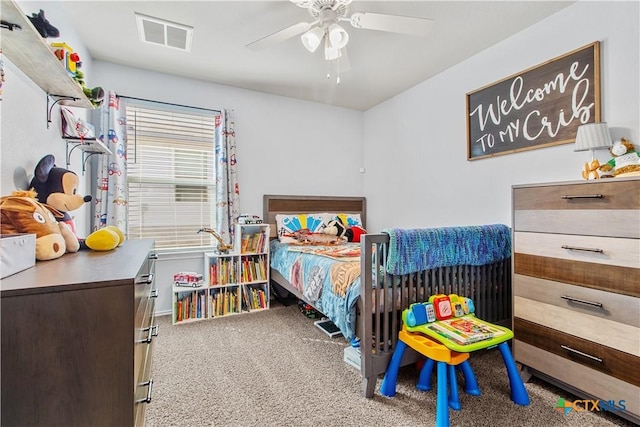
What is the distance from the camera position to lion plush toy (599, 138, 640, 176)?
1.66m

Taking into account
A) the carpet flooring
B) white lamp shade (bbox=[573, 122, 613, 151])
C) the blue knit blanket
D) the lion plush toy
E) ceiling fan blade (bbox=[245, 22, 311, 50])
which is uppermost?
ceiling fan blade (bbox=[245, 22, 311, 50])

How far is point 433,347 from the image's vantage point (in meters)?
1.50

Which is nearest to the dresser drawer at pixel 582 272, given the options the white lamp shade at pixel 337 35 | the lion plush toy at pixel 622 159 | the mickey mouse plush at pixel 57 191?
the lion plush toy at pixel 622 159

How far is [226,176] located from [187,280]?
1155 millimetres

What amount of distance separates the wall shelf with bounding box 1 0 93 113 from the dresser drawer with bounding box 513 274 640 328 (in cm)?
264

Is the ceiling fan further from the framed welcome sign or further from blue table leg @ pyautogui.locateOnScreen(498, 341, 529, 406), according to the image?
blue table leg @ pyautogui.locateOnScreen(498, 341, 529, 406)

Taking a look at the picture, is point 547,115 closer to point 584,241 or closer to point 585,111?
point 585,111

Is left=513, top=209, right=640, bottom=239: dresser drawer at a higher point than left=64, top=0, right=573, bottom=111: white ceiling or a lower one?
lower

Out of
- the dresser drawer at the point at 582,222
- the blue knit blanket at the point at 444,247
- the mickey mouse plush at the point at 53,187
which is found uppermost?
the mickey mouse plush at the point at 53,187

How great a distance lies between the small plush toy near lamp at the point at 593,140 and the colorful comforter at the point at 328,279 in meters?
1.55

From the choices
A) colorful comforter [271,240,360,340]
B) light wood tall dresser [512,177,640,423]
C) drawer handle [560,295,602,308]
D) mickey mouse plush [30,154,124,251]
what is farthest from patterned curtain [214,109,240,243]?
drawer handle [560,295,602,308]

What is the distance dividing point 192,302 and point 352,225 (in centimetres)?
207

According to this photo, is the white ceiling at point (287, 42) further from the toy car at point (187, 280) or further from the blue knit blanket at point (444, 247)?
the toy car at point (187, 280)

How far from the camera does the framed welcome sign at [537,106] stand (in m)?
2.00
